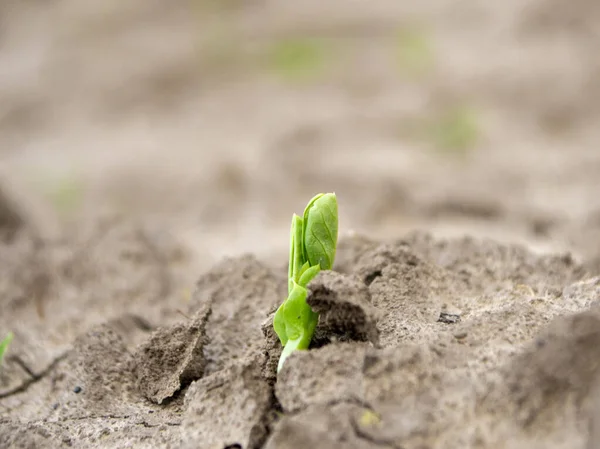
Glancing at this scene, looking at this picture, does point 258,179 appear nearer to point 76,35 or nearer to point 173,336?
point 173,336

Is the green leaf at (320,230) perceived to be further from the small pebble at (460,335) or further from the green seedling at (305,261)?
the small pebble at (460,335)

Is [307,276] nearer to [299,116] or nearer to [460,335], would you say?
[460,335]

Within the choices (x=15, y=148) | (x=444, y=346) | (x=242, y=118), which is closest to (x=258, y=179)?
(x=242, y=118)

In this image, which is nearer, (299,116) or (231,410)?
(231,410)

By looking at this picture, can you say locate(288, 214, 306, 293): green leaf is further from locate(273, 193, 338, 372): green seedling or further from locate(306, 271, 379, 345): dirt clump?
locate(306, 271, 379, 345): dirt clump

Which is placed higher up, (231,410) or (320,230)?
(320,230)

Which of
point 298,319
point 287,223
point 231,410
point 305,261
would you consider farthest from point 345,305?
point 287,223

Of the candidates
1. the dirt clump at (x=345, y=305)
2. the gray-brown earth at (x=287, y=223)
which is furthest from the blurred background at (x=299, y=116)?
the dirt clump at (x=345, y=305)
